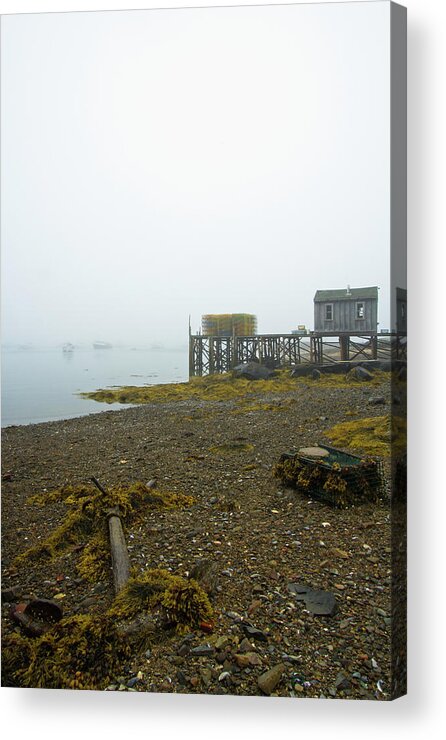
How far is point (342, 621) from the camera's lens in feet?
9.37

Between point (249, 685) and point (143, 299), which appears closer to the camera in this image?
point (249, 685)

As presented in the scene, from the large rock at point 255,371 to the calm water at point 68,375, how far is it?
360 mm

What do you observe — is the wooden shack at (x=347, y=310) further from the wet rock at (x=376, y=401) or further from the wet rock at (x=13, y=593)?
the wet rock at (x=13, y=593)

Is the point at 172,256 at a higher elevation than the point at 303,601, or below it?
higher

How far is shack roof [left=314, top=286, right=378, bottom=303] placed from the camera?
3051 mm

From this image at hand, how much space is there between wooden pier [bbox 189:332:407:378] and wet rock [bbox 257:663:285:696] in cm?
155

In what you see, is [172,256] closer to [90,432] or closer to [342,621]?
[90,432]

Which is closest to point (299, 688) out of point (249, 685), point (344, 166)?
point (249, 685)

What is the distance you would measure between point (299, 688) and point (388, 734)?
1.98 feet

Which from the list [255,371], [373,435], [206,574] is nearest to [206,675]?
[206,574]

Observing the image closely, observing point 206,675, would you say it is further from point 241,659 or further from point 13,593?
point 13,593

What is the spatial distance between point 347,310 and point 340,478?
89cm

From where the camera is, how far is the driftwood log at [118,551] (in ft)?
9.95

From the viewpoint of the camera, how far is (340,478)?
307cm
